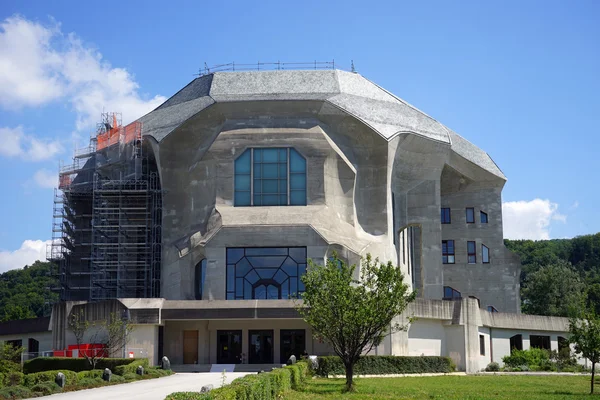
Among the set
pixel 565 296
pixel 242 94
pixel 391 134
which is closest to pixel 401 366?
pixel 391 134

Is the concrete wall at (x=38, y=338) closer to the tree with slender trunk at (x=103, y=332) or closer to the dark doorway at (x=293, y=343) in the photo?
the tree with slender trunk at (x=103, y=332)

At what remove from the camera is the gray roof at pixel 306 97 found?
5297 centimetres

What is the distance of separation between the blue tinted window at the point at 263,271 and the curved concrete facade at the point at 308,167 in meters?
0.61

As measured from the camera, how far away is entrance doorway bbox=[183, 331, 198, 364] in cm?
4759

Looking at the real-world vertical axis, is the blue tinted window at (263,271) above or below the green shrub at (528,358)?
above

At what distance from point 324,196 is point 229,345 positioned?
1135cm

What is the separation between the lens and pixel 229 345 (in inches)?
1891

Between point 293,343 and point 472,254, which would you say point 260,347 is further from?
point 472,254

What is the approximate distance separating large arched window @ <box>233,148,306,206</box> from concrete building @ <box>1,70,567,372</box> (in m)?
0.07

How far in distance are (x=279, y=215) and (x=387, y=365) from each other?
44.5 feet

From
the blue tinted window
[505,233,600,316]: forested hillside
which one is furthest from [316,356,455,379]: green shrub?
the blue tinted window

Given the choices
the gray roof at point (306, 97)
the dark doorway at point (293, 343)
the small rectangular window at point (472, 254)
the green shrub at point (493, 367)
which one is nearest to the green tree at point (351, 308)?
the dark doorway at point (293, 343)

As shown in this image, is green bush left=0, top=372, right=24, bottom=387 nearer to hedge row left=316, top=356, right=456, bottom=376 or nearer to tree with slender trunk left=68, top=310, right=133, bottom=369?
tree with slender trunk left=68, top=310, right=133, bottom=369

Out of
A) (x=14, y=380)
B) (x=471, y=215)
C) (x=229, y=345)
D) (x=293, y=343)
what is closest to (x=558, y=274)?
(x=471, y=215)
